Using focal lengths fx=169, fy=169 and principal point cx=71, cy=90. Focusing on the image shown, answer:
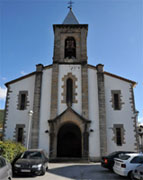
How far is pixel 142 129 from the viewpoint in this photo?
101 ft

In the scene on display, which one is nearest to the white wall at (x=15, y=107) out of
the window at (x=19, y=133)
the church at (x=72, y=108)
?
the church at (x=72, y=108)

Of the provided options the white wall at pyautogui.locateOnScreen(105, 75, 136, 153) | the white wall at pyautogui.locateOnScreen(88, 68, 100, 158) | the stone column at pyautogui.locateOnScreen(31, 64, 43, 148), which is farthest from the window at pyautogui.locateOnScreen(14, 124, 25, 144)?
the white wall at pyautogui.locateOnScreen(105, 75, 136, 153)

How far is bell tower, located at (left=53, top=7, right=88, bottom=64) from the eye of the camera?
18.8 meters

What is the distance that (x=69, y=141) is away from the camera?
1894 centimetres

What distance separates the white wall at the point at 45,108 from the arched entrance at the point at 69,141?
2858 millimetres

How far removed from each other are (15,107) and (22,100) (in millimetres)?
993

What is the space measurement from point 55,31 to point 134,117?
13.2 meters

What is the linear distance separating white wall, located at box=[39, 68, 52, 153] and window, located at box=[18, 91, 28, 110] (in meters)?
1.88

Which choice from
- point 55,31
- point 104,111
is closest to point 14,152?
point 104,111

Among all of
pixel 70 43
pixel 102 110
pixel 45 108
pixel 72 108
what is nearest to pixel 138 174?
pixel 102 110

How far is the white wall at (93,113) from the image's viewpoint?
50.4 ft

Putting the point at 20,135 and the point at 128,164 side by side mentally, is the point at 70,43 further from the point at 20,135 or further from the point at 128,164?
the point at 128,164

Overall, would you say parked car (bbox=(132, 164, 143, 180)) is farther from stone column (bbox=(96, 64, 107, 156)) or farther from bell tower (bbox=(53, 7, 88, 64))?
bell tower (bbox=(53, 7, 88, 64))

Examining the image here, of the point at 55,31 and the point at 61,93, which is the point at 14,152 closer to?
the point at 61,93
